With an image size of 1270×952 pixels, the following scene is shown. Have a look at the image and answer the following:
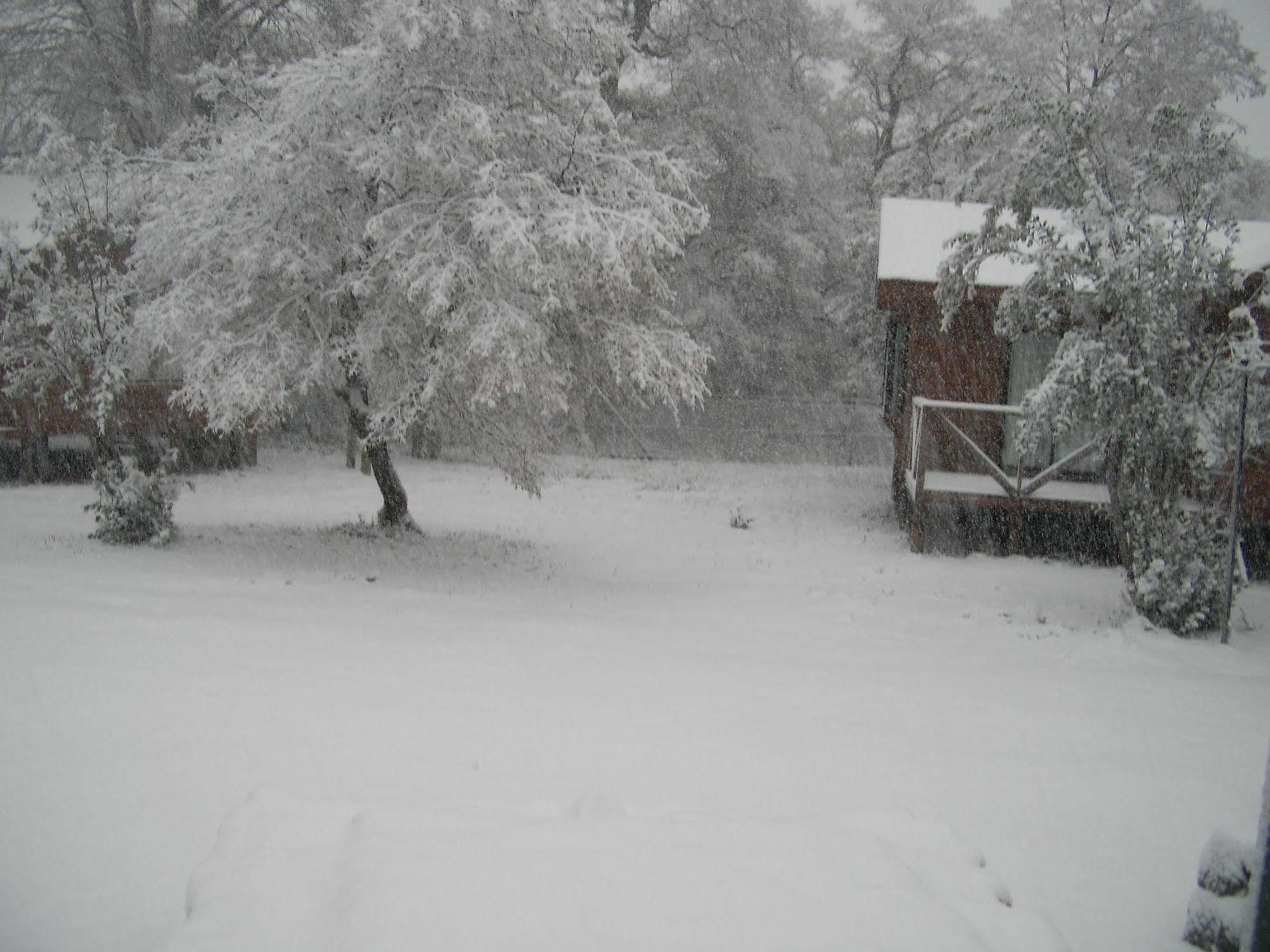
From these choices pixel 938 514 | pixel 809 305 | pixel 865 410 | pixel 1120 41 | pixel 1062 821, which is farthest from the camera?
pixel 865 410

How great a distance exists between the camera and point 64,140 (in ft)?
31.2

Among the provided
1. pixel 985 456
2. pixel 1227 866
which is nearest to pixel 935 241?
pixel 985 456

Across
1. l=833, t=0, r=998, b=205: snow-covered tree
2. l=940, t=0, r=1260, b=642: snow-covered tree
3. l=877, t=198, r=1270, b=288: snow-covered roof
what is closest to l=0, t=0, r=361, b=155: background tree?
l=877, t=198, r=1270, b=288: snow-covered roof

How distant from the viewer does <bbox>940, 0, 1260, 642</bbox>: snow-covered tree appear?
25.1 feet

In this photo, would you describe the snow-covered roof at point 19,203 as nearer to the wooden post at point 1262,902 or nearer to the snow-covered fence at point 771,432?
the snow-covered fence at point 771,432

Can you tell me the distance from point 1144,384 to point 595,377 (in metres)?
5.18

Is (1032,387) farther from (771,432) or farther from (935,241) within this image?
(771,432)

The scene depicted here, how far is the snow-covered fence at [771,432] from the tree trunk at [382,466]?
568 inches

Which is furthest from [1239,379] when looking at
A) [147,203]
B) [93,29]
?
[93,29]

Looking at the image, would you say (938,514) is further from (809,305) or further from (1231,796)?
(809,305)

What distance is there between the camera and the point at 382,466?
11461 millimetres

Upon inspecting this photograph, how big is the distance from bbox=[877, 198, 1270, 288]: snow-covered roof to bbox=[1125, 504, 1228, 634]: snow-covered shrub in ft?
12.3

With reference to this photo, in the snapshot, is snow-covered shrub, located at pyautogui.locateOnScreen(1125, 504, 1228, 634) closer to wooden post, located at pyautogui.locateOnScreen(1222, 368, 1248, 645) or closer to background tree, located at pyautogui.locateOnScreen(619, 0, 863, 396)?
wooden post, located at pyautogui.locateOnScreen(1222, 368, 1248, 645)

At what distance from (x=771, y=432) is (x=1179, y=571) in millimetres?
19662
